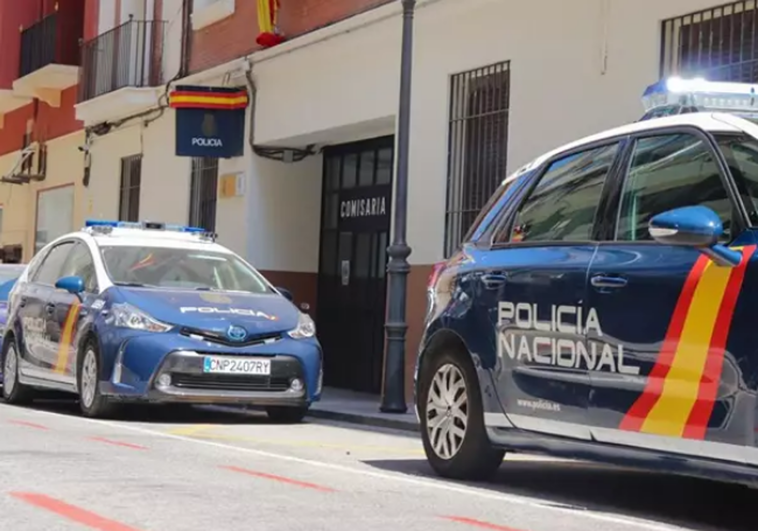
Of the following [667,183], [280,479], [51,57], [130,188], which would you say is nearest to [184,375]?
[280,479]

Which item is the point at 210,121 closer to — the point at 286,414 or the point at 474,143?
the point at 474,143

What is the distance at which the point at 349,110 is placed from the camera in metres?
17.8

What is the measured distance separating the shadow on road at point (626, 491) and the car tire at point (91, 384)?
11.9 ft

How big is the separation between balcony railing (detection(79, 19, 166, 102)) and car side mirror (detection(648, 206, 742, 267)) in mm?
17647

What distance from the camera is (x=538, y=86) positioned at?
556 inches

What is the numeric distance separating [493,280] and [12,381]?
800 cm

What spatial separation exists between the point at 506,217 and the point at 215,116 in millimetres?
12646

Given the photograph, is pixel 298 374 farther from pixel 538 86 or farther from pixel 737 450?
pixel 737 450

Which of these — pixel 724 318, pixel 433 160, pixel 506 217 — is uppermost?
pixel 433 160

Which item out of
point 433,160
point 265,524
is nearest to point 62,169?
point 433,160

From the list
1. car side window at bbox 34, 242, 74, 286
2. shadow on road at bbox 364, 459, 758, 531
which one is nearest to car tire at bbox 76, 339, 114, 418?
car side window at bbox 34, 242, 74, 286

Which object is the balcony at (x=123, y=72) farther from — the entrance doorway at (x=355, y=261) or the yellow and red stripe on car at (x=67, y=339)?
the yellow and red stripe on car at (x=67, y=339)

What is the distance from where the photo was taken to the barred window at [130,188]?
24.5 meters

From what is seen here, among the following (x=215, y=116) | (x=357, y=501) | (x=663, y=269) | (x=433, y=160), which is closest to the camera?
(x=663, y=269)
